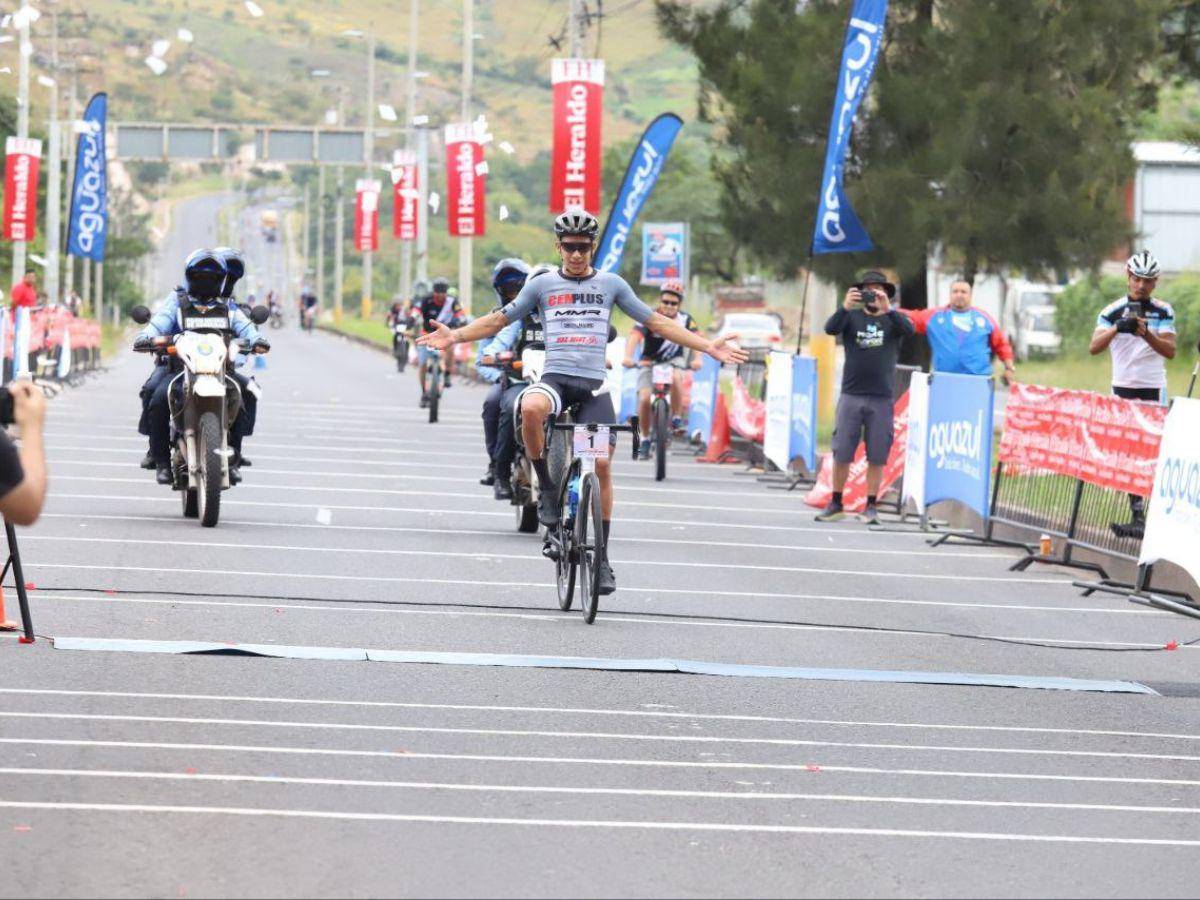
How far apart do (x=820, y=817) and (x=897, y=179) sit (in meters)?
19.6

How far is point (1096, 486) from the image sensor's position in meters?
15.7

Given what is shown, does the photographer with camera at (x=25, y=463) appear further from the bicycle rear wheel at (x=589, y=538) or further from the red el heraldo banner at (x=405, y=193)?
the red el heraldo banner at (x=405, y=193)

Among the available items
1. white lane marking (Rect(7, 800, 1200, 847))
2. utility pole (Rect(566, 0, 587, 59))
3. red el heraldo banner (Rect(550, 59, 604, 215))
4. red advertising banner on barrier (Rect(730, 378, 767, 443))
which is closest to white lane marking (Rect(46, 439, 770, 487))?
red advertising banner on barrier (Rect(730, 378, 767, 443))

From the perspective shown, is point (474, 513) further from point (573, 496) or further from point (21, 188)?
point (21, 188)

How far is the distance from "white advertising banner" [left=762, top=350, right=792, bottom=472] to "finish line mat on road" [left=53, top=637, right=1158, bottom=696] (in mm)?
12555

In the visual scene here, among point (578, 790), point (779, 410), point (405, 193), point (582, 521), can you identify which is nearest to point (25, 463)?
point (578, 790)

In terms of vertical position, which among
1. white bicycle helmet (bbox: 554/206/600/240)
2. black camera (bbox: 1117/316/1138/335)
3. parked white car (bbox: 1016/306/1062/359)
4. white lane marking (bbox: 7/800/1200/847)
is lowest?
parked white car (bbox: 1016/306/1062/359)

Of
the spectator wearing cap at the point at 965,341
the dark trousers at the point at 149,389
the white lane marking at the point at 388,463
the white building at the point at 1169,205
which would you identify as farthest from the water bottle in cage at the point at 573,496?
the white building at the point at 1169,205

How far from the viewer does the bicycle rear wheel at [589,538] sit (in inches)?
468

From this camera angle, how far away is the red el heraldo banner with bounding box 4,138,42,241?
4988cm

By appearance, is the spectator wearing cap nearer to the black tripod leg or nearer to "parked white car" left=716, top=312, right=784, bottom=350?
the black tripod leg

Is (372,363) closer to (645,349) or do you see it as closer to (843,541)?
(645,349)

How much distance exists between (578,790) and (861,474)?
13.1 metres

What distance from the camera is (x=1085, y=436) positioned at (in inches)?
617
